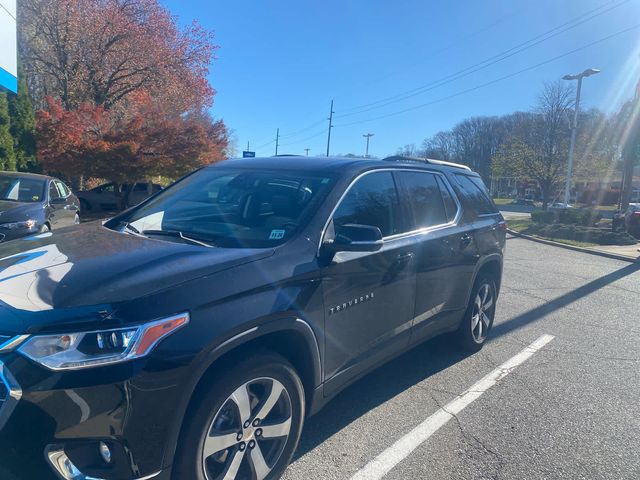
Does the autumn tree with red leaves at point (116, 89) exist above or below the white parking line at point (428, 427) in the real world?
above

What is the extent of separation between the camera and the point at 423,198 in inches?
159

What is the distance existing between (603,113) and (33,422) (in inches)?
1786

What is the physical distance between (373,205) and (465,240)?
1.35 metres

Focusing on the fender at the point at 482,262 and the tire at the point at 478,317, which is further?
the tire at the point at 478,317

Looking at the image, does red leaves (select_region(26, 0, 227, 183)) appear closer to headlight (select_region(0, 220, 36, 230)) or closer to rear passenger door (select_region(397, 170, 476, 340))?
headlight (select_region(0, 220, 36, 230))

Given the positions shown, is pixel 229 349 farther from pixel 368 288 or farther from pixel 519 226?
pixel 519 226

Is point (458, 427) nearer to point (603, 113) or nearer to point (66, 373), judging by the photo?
point (66, 373)

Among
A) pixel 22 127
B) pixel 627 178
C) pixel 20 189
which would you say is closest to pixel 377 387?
pixel 20 189

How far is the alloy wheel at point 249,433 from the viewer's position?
2.29m

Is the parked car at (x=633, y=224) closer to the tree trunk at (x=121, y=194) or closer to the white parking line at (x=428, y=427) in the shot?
the white parking line at (x=428, y=427)

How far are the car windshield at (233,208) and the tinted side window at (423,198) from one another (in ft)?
2.99

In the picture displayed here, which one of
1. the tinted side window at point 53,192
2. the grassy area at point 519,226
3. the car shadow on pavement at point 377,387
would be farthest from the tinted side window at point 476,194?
the grassy area at point 519,226

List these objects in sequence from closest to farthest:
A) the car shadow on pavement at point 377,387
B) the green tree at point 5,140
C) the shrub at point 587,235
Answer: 1. the car shadow on pavement at point 377,387
2. the green tree at point 5,140
3. the shrub at point 587,235

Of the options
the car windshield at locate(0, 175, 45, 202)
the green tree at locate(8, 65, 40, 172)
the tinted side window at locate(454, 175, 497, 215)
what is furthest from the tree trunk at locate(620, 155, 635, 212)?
the green tree at locate(8, 65, 40, 172)
